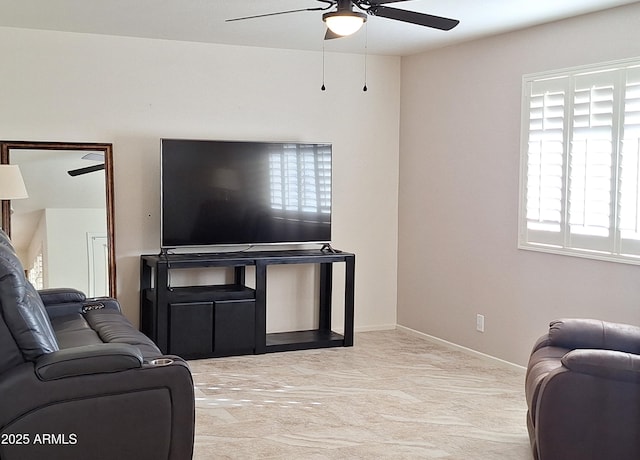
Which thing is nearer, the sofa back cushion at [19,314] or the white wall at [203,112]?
the sofa back cushion at [19,314]

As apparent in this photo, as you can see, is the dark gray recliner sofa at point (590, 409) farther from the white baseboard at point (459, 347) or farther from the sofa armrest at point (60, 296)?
the sofa armrest at point (60, 296)

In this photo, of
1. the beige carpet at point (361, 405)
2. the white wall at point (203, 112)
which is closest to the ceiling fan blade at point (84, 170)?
the white wall at point (203, 112)

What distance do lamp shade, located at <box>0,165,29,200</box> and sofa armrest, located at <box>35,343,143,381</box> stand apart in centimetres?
234

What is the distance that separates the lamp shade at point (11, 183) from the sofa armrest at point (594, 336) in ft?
11.7

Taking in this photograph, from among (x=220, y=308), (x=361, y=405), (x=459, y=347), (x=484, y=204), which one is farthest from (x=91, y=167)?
(x=459, y=347)

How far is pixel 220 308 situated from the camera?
574cm

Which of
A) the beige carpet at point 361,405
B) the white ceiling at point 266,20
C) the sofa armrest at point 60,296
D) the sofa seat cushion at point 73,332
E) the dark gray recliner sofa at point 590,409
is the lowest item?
the beige carpet at point 361,405

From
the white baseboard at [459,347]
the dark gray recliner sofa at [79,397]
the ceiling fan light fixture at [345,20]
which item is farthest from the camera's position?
the white baseboard at [459,347]

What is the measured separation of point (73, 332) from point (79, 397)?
1.13 m

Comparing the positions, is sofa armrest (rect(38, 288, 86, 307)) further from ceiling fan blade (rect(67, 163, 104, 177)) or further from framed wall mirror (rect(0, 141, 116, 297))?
ceiling fan blade (rect(67, 163, 104, 177))

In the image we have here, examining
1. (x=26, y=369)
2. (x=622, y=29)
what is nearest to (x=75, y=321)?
(x=26, y=369)

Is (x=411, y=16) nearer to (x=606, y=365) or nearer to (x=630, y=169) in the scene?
(x=630, y=169)

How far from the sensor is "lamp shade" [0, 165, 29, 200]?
16.6 ft

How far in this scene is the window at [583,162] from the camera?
15.0 feet
